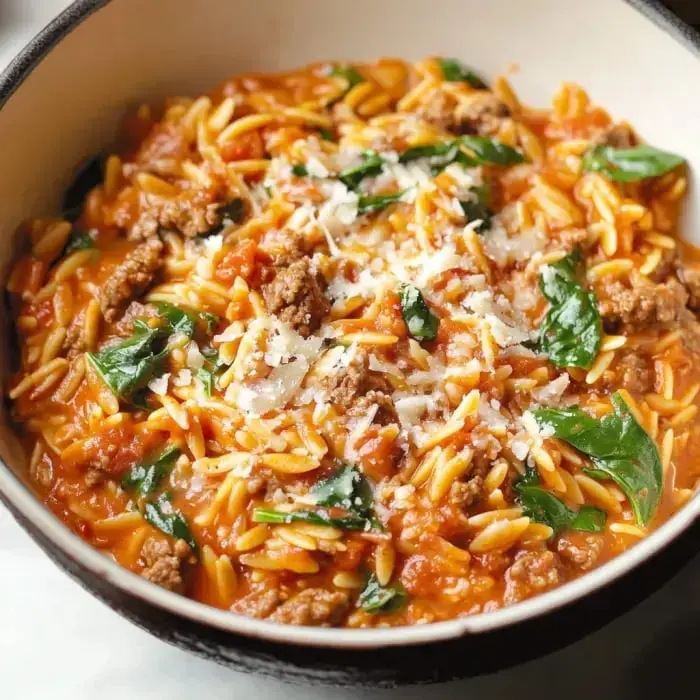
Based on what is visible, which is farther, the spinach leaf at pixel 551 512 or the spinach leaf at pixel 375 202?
the spinach leaf at pixel 375 202

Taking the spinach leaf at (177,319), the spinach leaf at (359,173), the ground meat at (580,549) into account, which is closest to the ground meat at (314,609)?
the ground meat at (580,549)

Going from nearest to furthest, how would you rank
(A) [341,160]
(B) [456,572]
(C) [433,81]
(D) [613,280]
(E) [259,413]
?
(B) [456,572] < (E) [259,413] < (D) [613,280] < (A) [341,160] < (C) [433,81]

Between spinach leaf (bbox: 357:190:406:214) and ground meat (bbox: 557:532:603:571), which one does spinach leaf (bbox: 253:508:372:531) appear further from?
spinach leaf (bbox: 357:190:406:214)

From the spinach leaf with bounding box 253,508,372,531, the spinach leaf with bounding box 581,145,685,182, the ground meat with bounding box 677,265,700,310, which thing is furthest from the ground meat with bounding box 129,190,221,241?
the ground meat with bounding box 677,265,700,310

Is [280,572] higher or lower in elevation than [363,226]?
lower

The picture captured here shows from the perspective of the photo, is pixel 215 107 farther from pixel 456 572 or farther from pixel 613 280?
pixel 456 572

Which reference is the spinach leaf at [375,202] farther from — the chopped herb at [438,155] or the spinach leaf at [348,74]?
the spinach leaf at [348,74]

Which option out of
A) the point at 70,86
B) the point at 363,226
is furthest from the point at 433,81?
the point at 70,86
